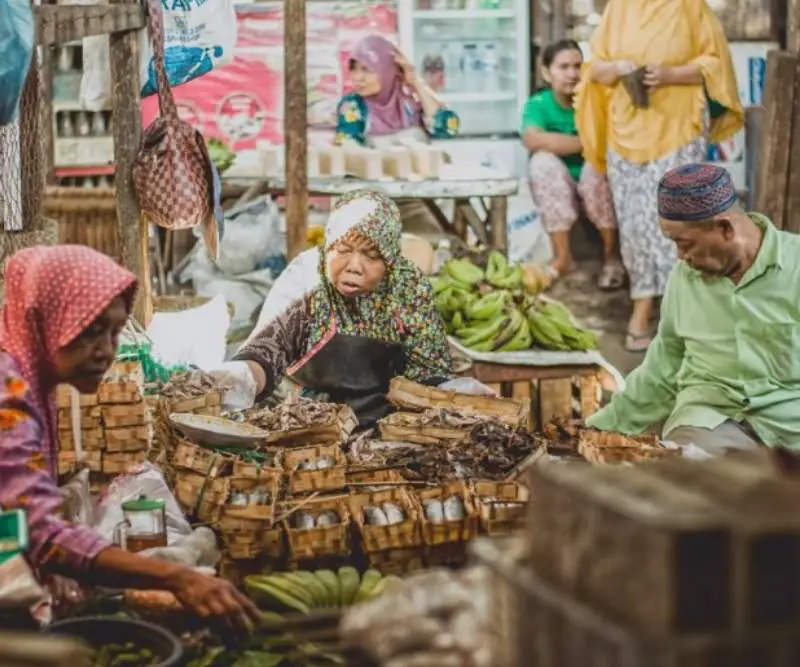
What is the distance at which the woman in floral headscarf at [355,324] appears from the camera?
6.82 metres

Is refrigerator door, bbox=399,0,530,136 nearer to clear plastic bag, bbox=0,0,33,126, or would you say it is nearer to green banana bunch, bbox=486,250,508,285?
green banana bunch, bbox=486,250,508,285

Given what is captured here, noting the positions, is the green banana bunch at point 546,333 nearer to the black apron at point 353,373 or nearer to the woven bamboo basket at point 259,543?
the black apron at point 353,373

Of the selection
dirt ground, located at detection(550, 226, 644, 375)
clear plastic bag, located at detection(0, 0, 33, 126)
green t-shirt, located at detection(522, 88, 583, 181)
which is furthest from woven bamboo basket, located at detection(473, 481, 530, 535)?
green t-shirt, located at detection(522, 88, 583, 181)

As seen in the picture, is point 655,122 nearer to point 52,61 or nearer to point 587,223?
point 587,223

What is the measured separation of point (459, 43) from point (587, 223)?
12.4 feet

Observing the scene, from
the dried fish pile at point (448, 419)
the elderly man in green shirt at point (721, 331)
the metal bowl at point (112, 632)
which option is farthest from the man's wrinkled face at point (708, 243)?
the metal bowl at point (112, 632)

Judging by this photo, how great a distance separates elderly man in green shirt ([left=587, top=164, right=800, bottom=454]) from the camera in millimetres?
5863

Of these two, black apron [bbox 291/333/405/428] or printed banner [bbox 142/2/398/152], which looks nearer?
black apron [bbox 291/333/405/428]

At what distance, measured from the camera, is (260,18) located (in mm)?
14055

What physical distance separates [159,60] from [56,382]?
289 cm

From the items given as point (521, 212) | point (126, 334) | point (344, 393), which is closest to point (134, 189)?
point (126, 334)

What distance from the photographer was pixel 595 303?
1088 cm

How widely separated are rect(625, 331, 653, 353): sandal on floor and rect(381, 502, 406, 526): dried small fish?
5.34 meters

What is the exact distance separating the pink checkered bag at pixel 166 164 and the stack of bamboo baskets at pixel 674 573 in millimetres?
4368
